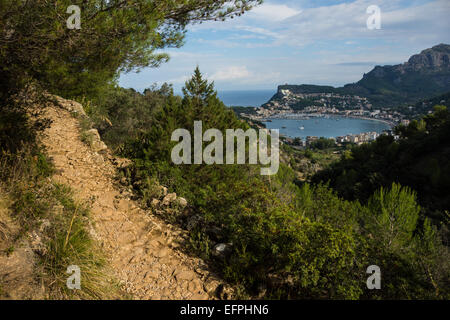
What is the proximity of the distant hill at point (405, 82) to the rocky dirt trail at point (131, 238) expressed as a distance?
16546cm

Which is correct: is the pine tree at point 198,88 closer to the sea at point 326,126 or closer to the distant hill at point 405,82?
the sea at point 326,126

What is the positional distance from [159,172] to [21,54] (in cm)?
293

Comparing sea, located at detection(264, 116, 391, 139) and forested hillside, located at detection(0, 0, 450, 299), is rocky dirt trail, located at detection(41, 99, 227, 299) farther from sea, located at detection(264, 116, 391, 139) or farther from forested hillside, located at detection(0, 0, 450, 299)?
sea, located at detection(264, 116, 391, 139)

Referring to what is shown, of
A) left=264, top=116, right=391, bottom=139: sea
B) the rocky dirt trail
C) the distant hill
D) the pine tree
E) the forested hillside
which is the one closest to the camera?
the forested hillside

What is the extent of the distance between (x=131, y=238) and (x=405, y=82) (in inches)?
8140

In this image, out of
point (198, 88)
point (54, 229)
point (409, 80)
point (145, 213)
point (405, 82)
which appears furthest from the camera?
point (409, 80)

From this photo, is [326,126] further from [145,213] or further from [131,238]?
[131,238]

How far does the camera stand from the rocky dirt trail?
2965 mm

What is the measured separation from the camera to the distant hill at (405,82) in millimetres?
141625

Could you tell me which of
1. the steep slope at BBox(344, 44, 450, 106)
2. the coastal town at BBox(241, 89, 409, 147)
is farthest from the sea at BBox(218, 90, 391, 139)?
the steep slope at BBox(344, 44, 450, 106)

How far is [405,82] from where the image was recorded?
524 ft

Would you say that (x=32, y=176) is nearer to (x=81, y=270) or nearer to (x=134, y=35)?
(x=81, y=270)

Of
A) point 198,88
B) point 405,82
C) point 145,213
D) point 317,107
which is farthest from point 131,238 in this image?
point 405,82

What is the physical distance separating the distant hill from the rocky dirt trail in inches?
6514
